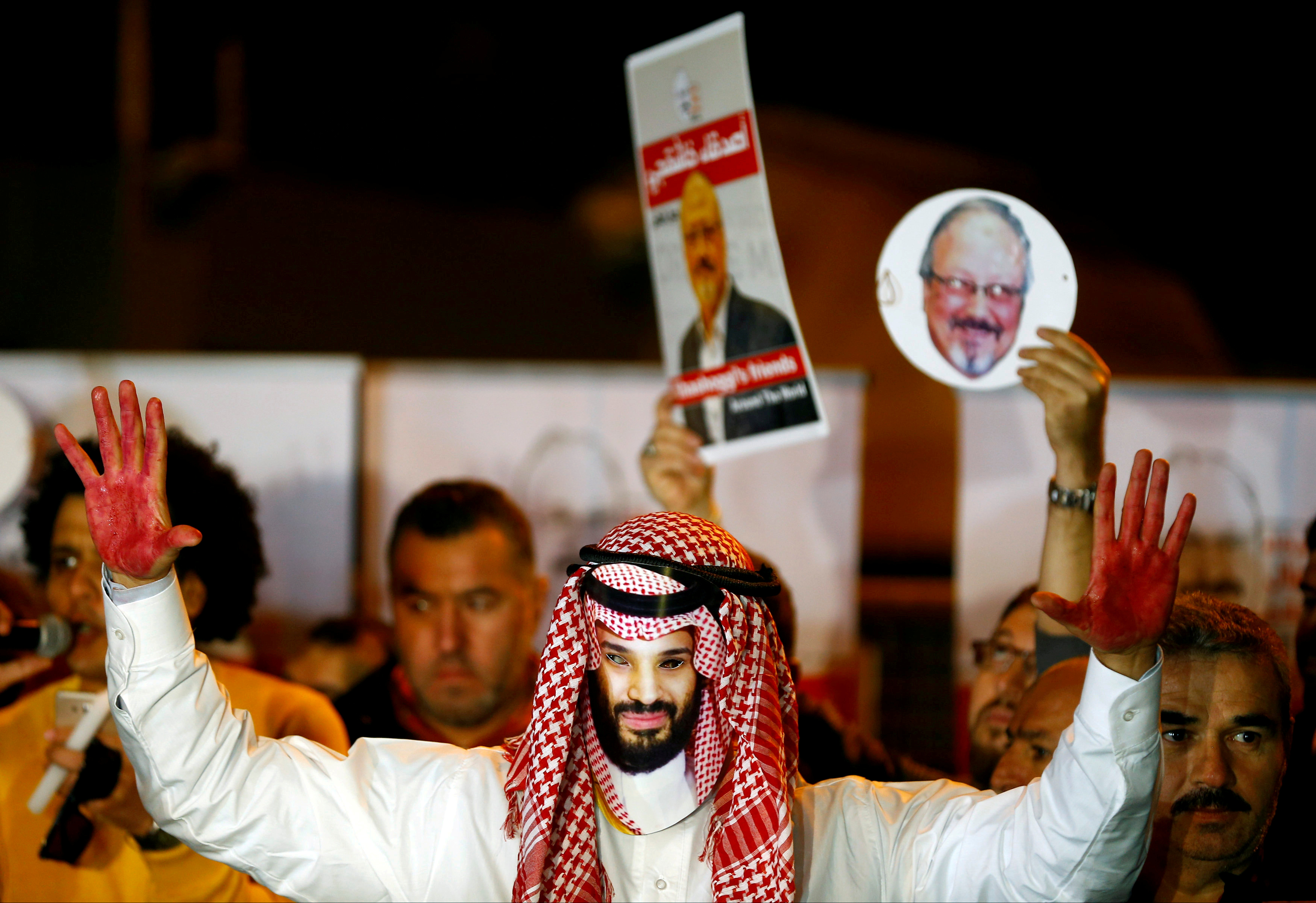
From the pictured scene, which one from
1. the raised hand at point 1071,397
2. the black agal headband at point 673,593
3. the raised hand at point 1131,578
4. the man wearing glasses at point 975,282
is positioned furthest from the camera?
the man wearing glasses at point 975,282

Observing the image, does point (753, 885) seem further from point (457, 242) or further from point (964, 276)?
point (457, 242)

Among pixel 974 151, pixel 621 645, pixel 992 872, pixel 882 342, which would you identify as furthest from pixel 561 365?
pixel 992 872

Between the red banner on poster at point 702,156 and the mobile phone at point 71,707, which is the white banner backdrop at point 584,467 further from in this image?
the mobile phone at point 71,707

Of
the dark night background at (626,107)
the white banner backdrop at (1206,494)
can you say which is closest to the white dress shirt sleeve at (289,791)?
the white banner backdrop at (1206,494)

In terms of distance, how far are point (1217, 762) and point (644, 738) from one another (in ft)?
3.75

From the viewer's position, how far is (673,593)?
226cm

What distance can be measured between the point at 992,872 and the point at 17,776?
2.37 m

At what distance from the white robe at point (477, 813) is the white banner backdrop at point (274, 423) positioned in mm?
2534

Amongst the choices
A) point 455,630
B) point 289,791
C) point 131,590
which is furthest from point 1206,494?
point 131,590

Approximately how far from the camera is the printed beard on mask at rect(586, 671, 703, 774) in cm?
227

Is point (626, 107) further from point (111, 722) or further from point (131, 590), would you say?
point (131, 590)

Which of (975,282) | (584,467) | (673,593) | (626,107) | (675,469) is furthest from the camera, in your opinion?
(626,107)

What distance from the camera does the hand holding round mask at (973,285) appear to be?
2760mm

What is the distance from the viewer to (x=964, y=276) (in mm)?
2842
